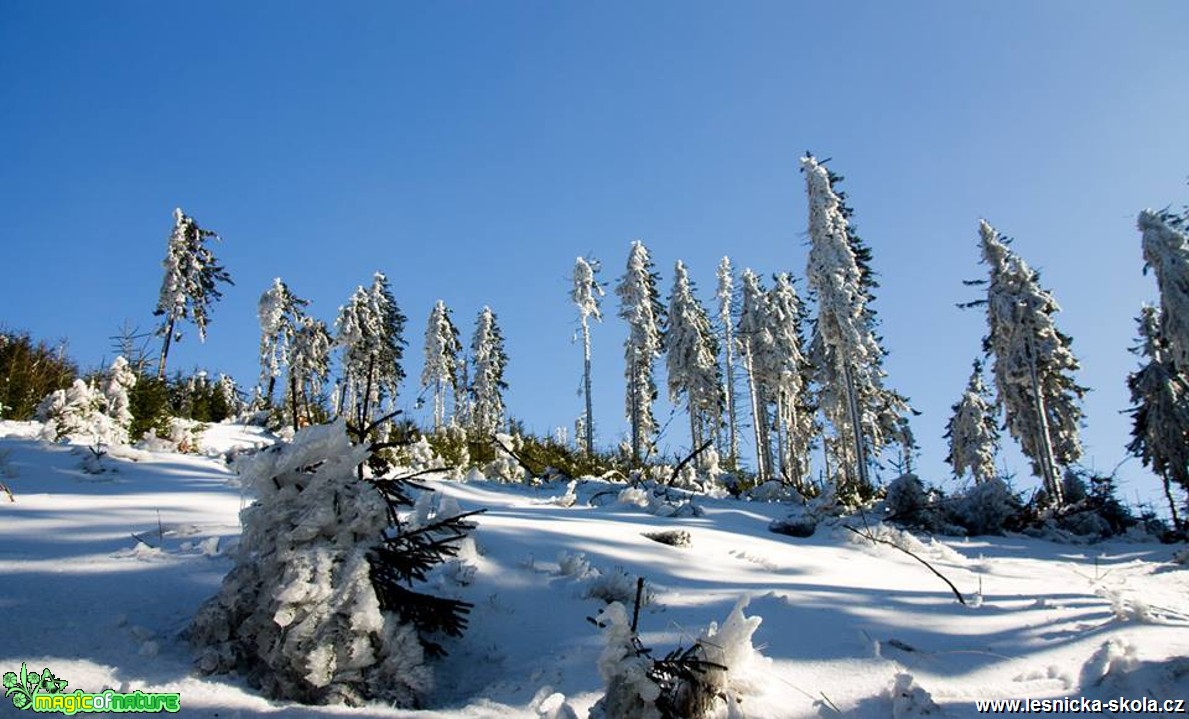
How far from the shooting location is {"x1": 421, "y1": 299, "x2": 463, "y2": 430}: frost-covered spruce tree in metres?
45.6

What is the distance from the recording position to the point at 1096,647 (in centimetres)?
259

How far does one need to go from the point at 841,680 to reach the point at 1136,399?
28205mm

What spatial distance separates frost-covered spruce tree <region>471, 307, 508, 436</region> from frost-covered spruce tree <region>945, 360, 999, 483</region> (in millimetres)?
28616

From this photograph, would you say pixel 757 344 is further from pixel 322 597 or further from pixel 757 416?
pixel 322 597

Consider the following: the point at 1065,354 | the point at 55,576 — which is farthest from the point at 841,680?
the point at 1065,354

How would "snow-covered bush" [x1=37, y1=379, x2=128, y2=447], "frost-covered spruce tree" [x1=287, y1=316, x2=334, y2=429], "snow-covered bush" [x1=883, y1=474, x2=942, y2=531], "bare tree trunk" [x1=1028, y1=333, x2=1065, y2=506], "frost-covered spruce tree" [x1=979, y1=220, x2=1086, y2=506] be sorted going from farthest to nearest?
"frost-covered spruce tree" [x1=287, y1=316, x2=334, y2=429]
"frost-covered spruce tree" [x1=979, y1=220, x2=1086, y2=506]
"bare tree trunk" [x1=1028, y1=333, x2=1065, y2=506]
"snow-covered bush" [x1=883, y1=474, x2=942, y2=531]
"snow-covered bush" [x1=37, y1=379, x2=128, y2=447]

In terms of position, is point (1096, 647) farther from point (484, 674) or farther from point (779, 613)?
point (484, 674)

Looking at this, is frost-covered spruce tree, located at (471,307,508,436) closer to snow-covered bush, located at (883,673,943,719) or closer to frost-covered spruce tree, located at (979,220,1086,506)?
frost-covered spruce tree, located at (979,220,1086,506)

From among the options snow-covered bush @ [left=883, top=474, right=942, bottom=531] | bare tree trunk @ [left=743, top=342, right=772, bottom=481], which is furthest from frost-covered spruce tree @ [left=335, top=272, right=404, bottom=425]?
snow-covered bush @ [left=883, top=474, right=942, bottom=531]

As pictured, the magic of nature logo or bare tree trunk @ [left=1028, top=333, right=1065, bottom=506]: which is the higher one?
bare tree trunk @ [left=1028, top=333, right=1065, bottom=506]

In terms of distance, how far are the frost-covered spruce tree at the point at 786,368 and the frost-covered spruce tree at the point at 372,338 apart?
63.8 ft

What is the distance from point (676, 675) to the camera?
1827 mm

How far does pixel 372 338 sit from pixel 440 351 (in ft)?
35.9

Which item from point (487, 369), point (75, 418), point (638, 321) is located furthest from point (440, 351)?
point (75, 418)
